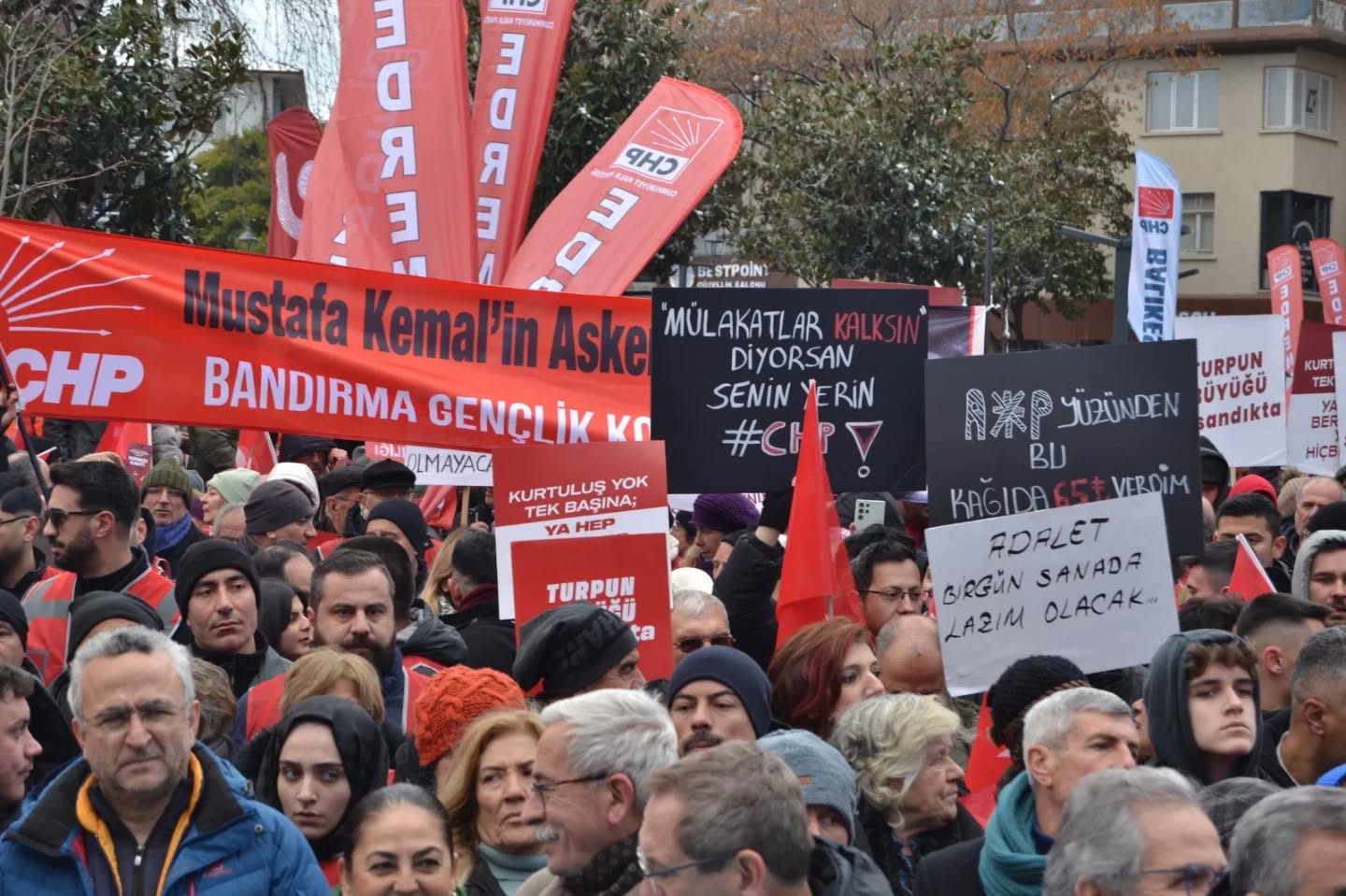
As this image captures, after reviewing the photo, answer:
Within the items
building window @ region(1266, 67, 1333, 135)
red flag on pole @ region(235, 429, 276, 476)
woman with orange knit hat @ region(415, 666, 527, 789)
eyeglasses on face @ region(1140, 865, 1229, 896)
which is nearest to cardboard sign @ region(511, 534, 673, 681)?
woman with orange knit hat @ region(415, 666, 527, 789)

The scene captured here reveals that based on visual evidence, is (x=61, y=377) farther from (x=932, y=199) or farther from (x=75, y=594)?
(x=932, y=199)

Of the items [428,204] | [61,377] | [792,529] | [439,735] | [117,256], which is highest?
[428,204]

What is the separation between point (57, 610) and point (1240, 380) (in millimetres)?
8225

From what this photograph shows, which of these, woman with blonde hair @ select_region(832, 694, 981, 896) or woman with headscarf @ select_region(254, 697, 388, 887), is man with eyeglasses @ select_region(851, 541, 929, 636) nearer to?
woman with blonde hair @ select_region(832, 694, 981, 896)

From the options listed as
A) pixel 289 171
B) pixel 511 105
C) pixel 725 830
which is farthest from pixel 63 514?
pixel 289 171

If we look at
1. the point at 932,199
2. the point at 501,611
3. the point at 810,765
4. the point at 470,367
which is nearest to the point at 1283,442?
the point at 470,367

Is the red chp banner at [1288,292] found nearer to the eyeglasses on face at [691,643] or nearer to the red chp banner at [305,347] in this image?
the red chp banner at [305,347]

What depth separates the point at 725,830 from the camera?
3.38m

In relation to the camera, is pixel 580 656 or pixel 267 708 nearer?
pixel 580 656

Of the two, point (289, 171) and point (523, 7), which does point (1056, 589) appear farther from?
point (289, 171)

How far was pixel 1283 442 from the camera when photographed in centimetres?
→ 1238

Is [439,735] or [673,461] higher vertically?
[673,461]

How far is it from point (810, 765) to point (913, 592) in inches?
114

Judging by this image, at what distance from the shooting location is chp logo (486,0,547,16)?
41.1 feet
